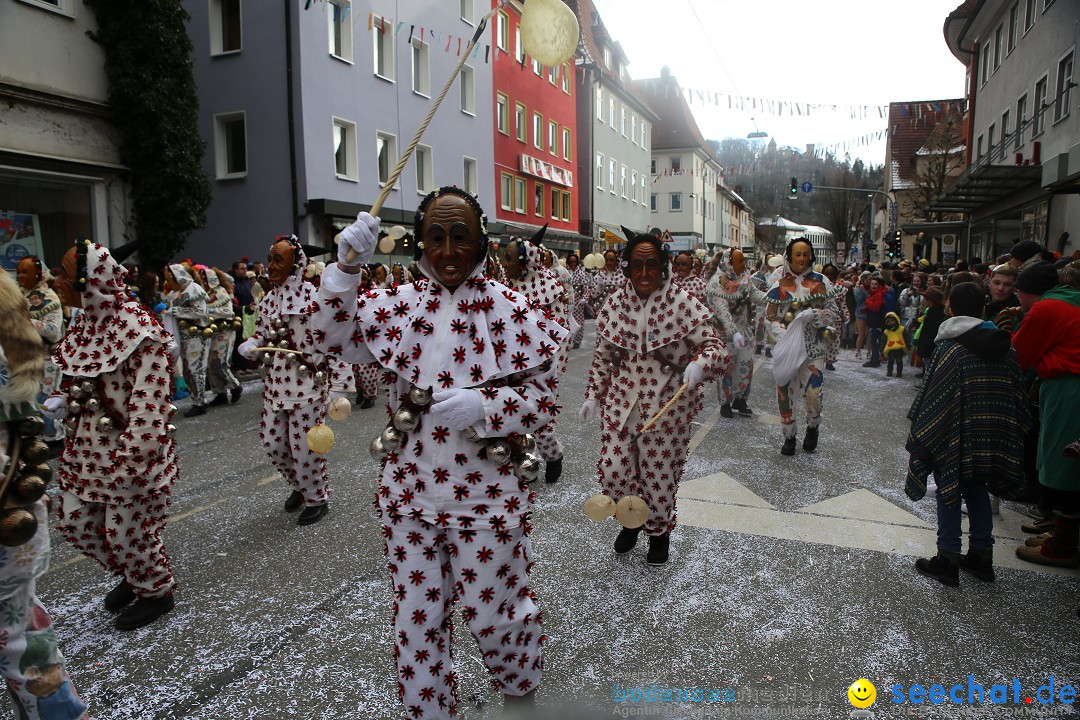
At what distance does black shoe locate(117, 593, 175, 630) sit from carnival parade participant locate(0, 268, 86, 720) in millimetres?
1291

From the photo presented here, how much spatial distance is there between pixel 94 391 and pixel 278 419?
1.54 m

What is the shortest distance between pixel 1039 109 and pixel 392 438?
68.1ft

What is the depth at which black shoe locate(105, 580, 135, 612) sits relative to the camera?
3881mm

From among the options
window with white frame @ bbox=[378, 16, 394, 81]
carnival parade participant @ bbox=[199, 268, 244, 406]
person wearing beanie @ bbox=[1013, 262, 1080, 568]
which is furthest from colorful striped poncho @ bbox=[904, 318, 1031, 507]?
window with white frame @ bbox=[378, 16, 394, 81]

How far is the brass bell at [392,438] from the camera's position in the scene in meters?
2.51

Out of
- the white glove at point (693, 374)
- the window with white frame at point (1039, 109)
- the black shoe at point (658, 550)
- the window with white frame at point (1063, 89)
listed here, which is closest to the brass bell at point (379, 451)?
the white glove at point (693, 374)

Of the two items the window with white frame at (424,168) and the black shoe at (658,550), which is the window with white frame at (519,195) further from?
the black shoe at (658,550)

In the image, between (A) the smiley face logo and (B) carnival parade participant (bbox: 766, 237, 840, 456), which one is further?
(B) carnival parade participant (bbox: 766, 237, 840, 456)

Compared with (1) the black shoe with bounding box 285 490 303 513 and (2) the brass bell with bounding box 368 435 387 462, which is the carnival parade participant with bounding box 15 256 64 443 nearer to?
(1) the black shoe with bounding box 285 490 303 513

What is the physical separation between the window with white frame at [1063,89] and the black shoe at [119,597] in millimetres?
19070

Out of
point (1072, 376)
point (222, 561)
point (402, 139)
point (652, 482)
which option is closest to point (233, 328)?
point (222, 561)

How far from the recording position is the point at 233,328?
35.1 feet

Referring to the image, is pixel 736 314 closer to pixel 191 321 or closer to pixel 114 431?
pixel 191 321

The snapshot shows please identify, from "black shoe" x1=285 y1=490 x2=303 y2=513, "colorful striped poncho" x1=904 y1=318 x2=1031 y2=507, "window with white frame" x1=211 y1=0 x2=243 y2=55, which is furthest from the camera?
"window with white frame" x1=211 y1=0 x2=243 y2=55
